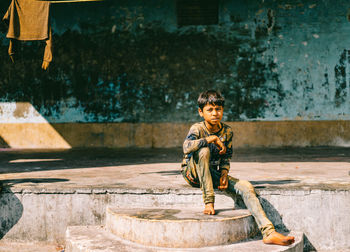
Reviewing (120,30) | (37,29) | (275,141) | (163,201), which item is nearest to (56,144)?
(120,30)

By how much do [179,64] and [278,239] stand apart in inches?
240

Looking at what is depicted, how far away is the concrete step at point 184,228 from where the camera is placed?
10.1ft

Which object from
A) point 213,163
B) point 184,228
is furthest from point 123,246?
point 213,163

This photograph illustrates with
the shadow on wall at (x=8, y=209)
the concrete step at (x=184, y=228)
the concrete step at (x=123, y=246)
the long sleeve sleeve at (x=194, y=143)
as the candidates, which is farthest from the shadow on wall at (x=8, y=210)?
the long sleeve sleeve at (x=194, y=143)

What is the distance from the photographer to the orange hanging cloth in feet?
19.5

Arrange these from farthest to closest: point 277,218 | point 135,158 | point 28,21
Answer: point 135,158 < point 28,21 < point 277,218

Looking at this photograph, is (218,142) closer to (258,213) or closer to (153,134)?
(258,213)

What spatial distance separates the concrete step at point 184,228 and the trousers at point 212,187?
90 millimetres

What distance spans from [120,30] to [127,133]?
6.89ft

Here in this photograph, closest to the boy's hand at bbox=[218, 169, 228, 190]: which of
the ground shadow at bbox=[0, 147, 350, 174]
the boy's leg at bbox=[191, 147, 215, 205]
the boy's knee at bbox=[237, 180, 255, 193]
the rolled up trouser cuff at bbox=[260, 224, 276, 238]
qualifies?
the boy's knee at bbox=[237, 180, 255, 193]

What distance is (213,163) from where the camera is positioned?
11.9 ft

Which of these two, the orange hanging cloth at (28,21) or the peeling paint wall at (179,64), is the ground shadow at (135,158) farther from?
the orange hanging cloth at (28,21)

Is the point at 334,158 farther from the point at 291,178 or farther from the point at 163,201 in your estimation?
the point at 163,201

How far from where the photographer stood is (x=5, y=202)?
3990 millimetres
